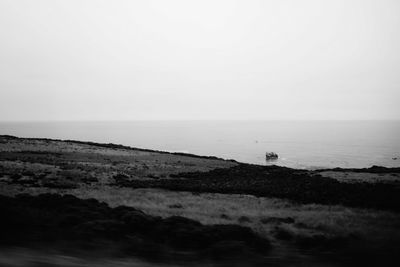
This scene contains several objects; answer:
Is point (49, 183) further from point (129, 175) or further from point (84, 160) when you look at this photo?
point (84, 160)

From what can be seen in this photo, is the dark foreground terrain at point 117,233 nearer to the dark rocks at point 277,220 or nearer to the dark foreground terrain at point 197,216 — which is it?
the dark foreground terrain at point 197,216

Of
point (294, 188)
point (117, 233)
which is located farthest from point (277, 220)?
point (294, 188)

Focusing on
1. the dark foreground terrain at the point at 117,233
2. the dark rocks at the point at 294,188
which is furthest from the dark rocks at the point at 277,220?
the dark rocks at the point at 294,188

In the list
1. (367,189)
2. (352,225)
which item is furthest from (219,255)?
(367,189)

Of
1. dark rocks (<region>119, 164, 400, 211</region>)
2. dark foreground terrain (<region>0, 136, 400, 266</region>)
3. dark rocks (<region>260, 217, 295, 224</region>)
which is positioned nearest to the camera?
dark foreground terrain (<region>0, 136, 400, 266</region>)

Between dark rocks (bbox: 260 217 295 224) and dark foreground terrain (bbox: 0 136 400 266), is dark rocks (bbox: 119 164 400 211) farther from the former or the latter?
dark rocks (bbox: 260 217 295 224)

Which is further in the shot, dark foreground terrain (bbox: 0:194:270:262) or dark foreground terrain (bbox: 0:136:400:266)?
dark foreground terrain (bbox: 0:194:270:262)

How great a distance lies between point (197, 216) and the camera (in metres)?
18.0

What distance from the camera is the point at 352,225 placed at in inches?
670

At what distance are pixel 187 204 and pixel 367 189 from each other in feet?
52.7

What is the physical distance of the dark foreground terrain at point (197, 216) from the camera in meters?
7.10

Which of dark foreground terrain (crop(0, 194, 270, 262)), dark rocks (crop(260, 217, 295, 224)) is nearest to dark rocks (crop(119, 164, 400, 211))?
dark rocks (crop(260, 217, 295, 224))

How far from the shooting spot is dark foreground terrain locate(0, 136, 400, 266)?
7.10 m

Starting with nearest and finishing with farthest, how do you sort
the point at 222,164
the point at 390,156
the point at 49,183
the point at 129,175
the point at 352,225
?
1. the point at 352,225
2. the point at 49,183
3. the point at 129,175
4. the point at 222,164
5. the point at 390,156
